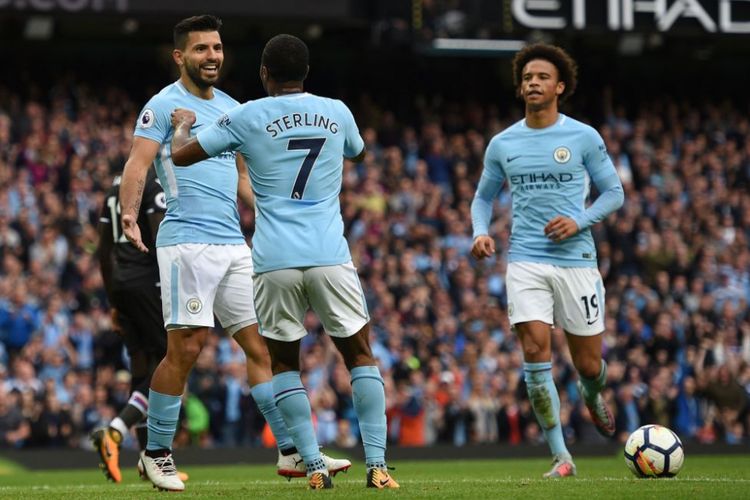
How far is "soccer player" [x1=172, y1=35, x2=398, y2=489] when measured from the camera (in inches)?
290

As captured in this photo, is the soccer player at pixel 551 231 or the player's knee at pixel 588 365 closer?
the soccer player at pixel 551 231

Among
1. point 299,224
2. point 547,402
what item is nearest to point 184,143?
point 299,224

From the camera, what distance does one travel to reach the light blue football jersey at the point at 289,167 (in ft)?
24.2

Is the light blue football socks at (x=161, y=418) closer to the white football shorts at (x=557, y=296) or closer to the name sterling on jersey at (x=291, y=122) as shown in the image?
the name sterling on jersey at (x=291, y=122)

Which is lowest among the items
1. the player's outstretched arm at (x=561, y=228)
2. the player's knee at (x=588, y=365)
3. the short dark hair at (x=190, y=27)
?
the player's knee at (x=588, y=365)

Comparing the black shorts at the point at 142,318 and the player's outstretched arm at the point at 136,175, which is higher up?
the player's outstretched arm at the point at 136,175

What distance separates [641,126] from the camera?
2577 centimetres

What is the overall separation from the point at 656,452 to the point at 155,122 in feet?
12.2

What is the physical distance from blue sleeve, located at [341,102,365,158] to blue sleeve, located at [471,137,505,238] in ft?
6.76

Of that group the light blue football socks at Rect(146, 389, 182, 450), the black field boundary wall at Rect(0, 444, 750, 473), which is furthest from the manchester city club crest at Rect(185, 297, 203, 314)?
the black field boundary wall at Rect(0, 444, 750, 473)

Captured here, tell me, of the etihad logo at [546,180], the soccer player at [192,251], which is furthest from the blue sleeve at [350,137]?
the etihad logo at [546,180]

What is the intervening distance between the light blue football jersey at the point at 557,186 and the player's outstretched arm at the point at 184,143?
2.37 metres

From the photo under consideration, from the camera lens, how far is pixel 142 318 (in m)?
10.3

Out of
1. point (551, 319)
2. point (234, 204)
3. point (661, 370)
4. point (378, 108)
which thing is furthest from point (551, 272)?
point (378, 108)
